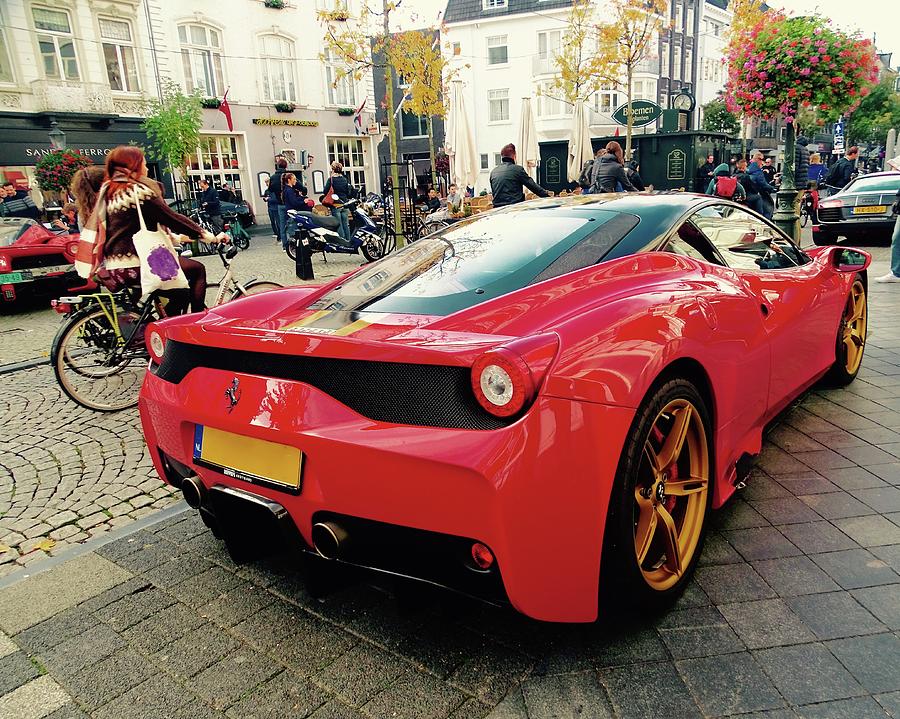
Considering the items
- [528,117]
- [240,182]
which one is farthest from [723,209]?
[240,182]

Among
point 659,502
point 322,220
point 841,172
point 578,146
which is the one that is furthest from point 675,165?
point 659,502

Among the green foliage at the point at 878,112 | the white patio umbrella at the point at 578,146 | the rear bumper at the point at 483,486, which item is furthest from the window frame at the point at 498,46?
the rear bumper at the point at 483,486

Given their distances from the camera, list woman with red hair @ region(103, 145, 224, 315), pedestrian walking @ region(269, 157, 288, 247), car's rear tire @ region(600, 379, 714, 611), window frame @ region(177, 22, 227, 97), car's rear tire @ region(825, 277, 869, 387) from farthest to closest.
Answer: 1. window frame @ region(177, 22, 227, 97)
2. pedestrian walking @ region(269, 157, 288, 247)
3. woman with red hair @ region(103, 145, 224, 315)
4. car's rear tire @ region(825, 277, 869, 387)
5. car's rear tire @ region(600, 379, 714, 611)

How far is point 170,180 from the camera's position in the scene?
25359mm

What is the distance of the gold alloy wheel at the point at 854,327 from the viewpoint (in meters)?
4.30

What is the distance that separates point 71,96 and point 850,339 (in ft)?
82.7

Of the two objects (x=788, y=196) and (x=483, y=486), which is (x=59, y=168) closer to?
(x=788, y=196)

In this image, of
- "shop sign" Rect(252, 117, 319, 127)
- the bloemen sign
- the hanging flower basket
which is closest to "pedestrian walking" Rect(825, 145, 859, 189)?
the bloemen sign

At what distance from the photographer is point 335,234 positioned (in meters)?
12.9

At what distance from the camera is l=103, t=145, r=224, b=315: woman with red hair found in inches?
187

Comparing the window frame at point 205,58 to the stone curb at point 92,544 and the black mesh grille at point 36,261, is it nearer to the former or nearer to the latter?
the black mesh grille at point 36,261

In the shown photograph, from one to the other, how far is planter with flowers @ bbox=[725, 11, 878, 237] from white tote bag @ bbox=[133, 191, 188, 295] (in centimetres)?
808

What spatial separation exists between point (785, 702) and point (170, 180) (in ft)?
89.1

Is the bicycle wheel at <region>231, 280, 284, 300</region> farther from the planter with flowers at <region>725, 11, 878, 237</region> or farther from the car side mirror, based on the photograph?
the planter with flowers at <region>725, 11, 878, 237</region>
